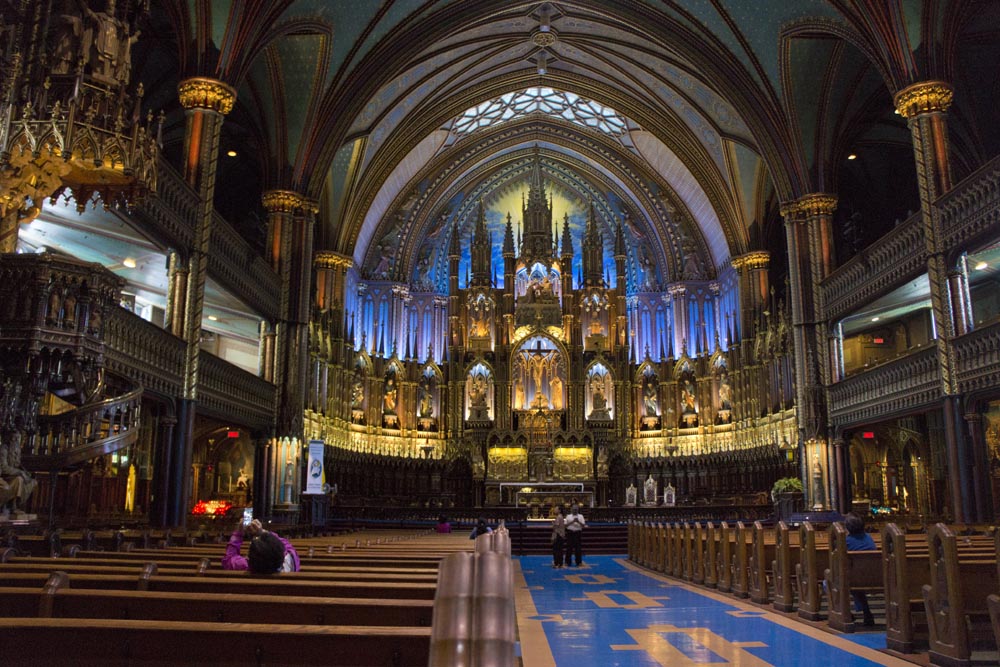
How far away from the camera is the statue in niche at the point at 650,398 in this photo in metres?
31.7

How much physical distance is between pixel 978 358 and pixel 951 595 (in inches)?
459

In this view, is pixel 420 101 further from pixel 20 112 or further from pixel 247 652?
pixel 247 652

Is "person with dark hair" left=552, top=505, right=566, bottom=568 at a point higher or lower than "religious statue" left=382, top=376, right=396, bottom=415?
lower

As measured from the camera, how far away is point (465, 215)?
35.7 meters

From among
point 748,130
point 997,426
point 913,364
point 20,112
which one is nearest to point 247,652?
point 20,112

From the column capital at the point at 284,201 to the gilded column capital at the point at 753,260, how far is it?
15.3 metres

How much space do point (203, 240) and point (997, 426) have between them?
67.0ft

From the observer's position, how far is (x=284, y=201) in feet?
76.4

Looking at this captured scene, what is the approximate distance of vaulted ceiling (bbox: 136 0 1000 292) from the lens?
20.4 meters

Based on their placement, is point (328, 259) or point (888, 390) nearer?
point (888, 390)

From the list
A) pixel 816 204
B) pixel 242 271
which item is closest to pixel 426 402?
pixel 242 271

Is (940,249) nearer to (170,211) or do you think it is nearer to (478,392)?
(170,211)

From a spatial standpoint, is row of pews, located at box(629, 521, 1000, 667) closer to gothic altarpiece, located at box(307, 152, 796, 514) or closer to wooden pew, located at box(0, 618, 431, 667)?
wooden pew, located at box(0, 618, 431, 667)

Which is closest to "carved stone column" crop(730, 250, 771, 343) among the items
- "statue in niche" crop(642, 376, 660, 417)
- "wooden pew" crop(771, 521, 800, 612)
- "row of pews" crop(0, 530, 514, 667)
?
"statue in niche" crop(642, 376, 660, 417)
